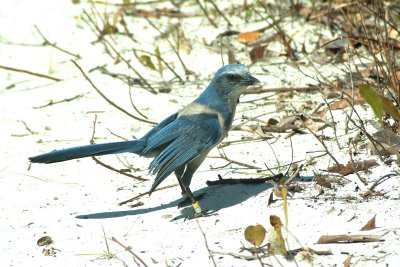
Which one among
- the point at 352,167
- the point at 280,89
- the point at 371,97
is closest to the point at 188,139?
the point at 352,167

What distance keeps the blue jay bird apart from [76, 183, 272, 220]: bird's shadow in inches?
4.4

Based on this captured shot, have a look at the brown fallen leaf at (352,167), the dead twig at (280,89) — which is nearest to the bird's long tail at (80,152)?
the brown fallen leaf at (352,167)

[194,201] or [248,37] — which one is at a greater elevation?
[248,37]

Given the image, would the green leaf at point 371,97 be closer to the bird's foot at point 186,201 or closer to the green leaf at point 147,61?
the bird's foot at point 186,201

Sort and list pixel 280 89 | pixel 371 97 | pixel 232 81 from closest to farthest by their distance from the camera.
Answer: pixel 371 97 < pixel 232 81 < pixel 280 89

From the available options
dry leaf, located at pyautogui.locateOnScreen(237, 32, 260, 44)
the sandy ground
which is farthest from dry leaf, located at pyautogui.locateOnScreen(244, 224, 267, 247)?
dry leaf, located at pyautogui.locateOnScreen(237, 32, 260, 44)

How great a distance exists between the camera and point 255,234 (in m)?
3.52

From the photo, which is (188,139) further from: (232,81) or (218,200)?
(232,81)

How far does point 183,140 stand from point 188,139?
0.09 feet

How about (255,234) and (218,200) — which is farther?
(218,200)

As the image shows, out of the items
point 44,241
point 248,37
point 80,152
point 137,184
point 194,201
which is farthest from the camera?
point 248,37

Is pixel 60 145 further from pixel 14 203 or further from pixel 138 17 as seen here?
pixel 138 17

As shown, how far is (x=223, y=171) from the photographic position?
4961 mm

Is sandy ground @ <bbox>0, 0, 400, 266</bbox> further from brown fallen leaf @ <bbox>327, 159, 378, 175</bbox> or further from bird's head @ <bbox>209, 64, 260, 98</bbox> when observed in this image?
bird's head @ <bbox>209, 64, 260, 98</bbox>
